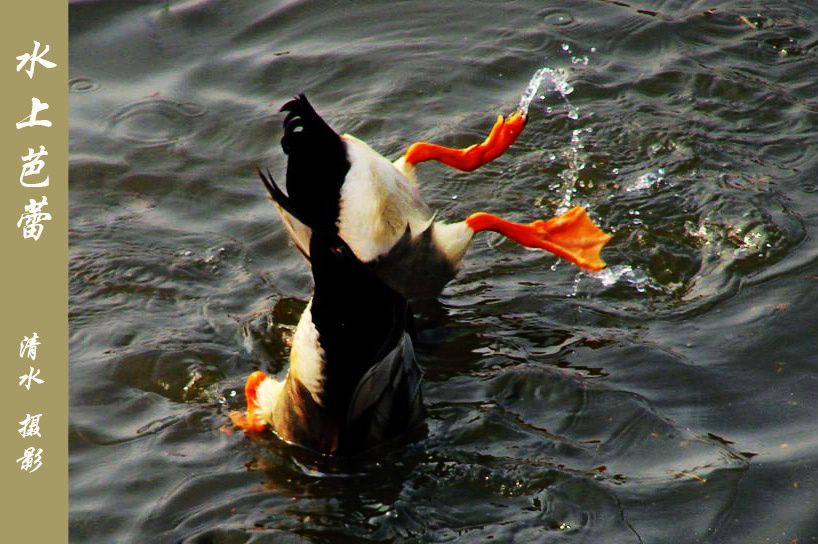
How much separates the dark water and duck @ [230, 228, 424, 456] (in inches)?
4.3

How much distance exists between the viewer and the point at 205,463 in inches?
181

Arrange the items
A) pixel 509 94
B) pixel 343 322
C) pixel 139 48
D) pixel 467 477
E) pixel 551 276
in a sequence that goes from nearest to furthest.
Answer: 1. pixel 343 322
2. pixel 467 477
3. pixel 551 276
4. pixel 509 94
5. pixel 139 48

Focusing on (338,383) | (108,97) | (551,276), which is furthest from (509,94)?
(338,383)

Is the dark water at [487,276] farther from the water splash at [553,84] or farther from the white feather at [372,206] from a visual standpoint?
the white feather at [372,206]

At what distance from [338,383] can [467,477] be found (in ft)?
1.83

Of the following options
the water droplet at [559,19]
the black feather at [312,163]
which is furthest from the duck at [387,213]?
the water droplet at [559,19]

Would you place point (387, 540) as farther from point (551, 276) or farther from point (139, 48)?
point (139, 48)
